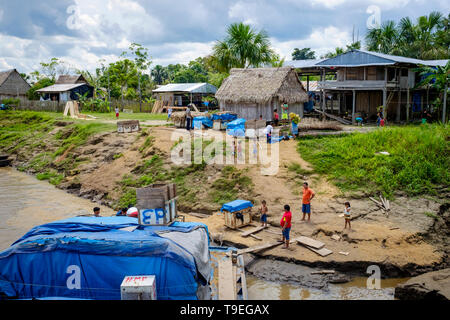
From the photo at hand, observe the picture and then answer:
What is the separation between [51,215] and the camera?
17.0m

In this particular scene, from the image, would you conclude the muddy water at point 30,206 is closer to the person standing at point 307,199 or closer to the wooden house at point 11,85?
the person standing at point 307,199

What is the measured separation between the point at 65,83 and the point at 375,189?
144 ft

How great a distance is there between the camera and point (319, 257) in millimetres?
11375

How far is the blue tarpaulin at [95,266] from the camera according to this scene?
7.26m

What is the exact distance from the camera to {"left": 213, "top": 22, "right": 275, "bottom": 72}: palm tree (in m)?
31.9

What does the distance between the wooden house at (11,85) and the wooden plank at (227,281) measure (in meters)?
47.9

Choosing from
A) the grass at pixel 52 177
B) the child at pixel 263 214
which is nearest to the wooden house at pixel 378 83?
the child at pixel 263 214

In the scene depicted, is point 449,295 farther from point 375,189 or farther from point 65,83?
point 65,83

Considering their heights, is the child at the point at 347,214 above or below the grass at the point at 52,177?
above

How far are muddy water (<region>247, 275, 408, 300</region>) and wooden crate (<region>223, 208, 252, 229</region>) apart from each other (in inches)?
108

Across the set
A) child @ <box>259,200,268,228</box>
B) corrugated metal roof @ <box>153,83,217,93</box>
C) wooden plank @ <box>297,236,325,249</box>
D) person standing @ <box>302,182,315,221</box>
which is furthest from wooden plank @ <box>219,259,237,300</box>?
corrugated metal roof @ <box>153,83,217,93</box>

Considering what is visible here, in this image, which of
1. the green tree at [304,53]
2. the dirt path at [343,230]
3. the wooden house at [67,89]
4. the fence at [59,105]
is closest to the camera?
the dirt path at [343,230]

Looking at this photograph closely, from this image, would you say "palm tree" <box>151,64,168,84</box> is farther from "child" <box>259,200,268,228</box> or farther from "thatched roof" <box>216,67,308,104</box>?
"child" <box>259,200,268,228</box>
